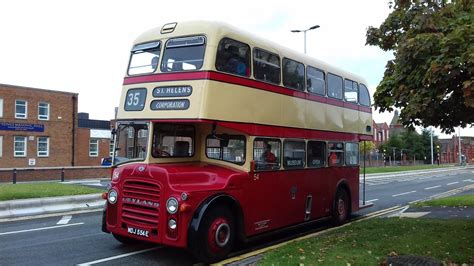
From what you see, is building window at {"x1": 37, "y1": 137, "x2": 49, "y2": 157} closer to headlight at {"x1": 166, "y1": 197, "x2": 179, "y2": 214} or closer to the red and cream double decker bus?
the red and cream double decker bus

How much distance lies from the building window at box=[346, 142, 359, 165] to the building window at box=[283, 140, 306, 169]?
277cm

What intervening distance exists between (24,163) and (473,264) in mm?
39292

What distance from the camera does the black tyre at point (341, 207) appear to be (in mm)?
12008

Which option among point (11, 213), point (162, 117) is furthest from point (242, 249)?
point (11, 213)

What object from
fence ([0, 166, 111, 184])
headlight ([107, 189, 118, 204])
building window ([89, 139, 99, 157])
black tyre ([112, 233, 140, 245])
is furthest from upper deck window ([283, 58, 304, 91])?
building window ([89, 139, 99, 157])

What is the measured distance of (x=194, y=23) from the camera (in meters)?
8.17

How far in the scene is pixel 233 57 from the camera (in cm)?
826

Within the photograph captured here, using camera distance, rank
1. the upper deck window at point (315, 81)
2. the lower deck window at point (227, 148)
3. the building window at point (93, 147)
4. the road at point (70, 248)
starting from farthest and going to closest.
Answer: the building window at point (93, 147), the upper deck window at point (315, 81), the lower deck window at point (227, 148), the road at point (70, 248)

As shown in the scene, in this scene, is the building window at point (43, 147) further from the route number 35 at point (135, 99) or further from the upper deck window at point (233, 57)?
the upper deck window at point (233, 57)

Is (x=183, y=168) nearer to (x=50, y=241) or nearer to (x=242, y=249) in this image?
(x=242, y=249)

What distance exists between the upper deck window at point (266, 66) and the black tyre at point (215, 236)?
9.10 feet

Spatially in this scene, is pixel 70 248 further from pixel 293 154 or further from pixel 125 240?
pixel 293 154

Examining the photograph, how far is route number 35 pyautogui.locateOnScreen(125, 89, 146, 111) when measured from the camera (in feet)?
27.0

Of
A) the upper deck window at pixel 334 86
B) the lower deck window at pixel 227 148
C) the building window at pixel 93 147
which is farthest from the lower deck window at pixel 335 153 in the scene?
the building window at pixel 93 147
